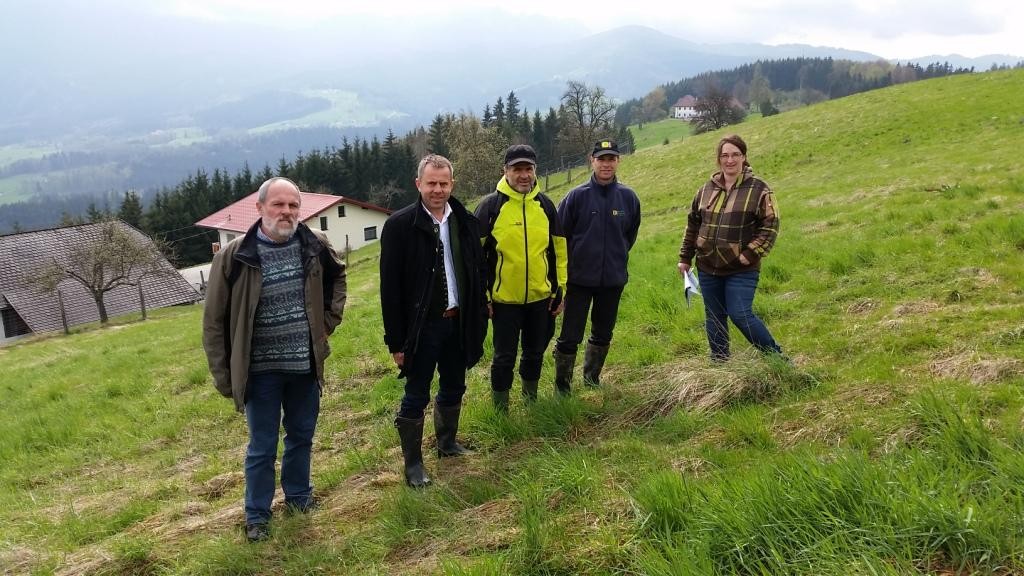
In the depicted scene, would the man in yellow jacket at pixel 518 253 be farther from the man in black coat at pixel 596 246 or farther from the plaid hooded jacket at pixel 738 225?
the plaid hooded jacket at pixel 738 225

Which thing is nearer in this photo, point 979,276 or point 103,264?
point 979,276

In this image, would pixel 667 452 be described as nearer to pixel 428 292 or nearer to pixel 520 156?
pixel 428 292

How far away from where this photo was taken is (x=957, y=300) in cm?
546

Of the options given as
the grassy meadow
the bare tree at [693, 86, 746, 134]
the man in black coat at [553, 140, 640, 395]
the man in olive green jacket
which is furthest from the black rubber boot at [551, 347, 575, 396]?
the bare tree at [693, 86, 746, 134]

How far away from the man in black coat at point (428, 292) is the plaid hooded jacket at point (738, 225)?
2.05 meters

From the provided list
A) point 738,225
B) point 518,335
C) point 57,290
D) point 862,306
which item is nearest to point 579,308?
point 518,335

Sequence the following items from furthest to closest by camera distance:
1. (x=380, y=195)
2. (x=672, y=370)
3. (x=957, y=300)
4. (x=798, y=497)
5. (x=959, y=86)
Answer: (x=380, y=195), (x=959, y=86), (x=957, y=300), (x=672, y=370), (x=798, y=497)

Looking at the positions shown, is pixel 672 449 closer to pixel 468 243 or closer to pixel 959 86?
pixel 468 243

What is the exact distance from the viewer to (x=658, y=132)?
99.1 metres

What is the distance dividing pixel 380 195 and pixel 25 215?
161 m

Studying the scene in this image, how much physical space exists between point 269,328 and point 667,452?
262 cm

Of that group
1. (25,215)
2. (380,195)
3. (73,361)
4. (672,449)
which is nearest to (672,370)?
(672,449)

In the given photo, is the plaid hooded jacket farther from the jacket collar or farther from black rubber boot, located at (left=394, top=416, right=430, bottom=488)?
the jacket collar

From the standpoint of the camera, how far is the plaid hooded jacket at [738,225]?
4.53 metres
